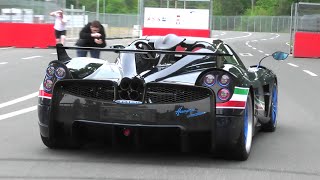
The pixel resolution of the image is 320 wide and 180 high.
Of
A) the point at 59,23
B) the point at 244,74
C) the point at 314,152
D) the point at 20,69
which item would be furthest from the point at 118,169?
the point at 59,23

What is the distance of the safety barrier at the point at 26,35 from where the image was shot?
83.8 ft

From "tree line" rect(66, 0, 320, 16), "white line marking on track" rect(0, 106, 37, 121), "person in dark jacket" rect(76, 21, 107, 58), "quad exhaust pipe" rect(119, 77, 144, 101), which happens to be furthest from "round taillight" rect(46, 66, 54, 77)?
"tree line" rect(66, 0, 320, 16)

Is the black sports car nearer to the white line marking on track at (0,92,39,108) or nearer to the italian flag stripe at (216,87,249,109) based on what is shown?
the italian flag stripe at (216,87,249,109)

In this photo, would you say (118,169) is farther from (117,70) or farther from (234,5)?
(234,5)

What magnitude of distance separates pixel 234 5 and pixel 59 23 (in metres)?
96.9

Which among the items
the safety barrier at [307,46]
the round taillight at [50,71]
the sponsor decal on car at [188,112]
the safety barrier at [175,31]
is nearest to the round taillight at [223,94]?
the sponsor decal on car at [188,112]

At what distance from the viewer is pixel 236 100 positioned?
17.8ft

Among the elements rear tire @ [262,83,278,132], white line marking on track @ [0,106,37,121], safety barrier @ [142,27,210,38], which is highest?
safety barrier @ [142,27,210,38]

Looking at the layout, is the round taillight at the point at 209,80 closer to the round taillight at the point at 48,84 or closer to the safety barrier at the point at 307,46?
the round taillight at the point at 48,84

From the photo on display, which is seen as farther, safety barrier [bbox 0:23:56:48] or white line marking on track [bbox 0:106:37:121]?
safety barrier [bbox 0:23:56:48]

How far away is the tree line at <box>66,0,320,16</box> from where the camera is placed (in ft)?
98.6

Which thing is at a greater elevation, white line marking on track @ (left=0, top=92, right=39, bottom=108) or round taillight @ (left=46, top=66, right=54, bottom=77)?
round taillight @ (left=46, top=66, right=54, bottom=77)

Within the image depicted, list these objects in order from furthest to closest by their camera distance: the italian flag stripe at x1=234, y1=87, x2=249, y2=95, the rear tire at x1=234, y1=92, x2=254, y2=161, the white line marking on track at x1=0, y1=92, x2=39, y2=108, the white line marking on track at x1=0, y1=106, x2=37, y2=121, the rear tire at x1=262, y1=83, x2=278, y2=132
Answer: the white line marking on track at x1=0, y1=92, x2=39, y2=108 < the white line marking on track at x1=0, y1=106, x2=37, y2=121 < the rear tire at x1=262, y1=83, x2=278, y2=132 < the rear tire at x1=234, y1=92, x2=254, y2=161 < the italian flag stripe at x1=234, y1=87, x2=249, y2=95

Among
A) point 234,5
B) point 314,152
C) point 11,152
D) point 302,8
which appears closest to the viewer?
point 11,152
